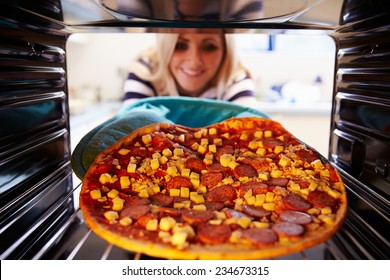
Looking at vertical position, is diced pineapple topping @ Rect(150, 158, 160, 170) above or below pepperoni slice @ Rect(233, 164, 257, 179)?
above

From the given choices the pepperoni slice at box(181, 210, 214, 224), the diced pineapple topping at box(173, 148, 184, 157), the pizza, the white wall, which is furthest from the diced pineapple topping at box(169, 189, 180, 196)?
the white wall

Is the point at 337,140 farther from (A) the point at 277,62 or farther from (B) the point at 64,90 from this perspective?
(A) the point at 277,62

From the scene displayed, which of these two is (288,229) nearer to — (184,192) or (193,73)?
(184,192)

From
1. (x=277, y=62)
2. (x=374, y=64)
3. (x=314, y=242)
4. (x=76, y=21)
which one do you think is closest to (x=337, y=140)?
(x=374, y=64)

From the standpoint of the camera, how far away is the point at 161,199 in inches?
36.4

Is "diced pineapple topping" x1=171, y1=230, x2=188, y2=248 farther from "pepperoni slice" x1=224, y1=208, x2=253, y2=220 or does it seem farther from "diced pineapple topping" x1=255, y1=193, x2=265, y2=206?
"diced pineapple topping" x1=255, y1=193, x2=265, y2=206

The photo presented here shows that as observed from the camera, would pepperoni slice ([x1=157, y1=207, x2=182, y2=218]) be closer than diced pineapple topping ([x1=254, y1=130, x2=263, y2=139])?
Yes

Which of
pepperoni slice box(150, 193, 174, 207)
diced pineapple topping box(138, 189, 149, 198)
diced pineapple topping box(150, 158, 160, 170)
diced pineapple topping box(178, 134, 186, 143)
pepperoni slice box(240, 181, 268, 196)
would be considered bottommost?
pepperoni slice box(150, 193, 174, 207)

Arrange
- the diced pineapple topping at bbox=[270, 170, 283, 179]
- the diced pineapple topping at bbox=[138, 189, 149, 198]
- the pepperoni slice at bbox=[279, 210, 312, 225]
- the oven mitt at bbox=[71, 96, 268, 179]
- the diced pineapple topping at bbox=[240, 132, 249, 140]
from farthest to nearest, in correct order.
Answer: the diced pineapple topping at bbox=[240, 132, 249, 140] → the oven mitt at bbox=[71, 96, 268, 179] → the diced pineapple topping at bbox=[270, 170, 283, 179] → the diced pineapple topping at bbox=[138, 189, 149, 198] → the pepperoni slice at bbox=[279, 210, 312, 225]

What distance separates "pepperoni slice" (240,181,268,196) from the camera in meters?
0.97

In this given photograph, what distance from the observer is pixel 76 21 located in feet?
3.24

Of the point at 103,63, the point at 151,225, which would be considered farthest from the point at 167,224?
the point at 103,63

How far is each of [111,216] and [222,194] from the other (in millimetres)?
290

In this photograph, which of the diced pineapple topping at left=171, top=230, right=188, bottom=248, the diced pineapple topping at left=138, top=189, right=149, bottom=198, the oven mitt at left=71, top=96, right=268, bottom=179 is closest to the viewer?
the diced pineapple topping at left=171, top=230, right=188, bottom=248
